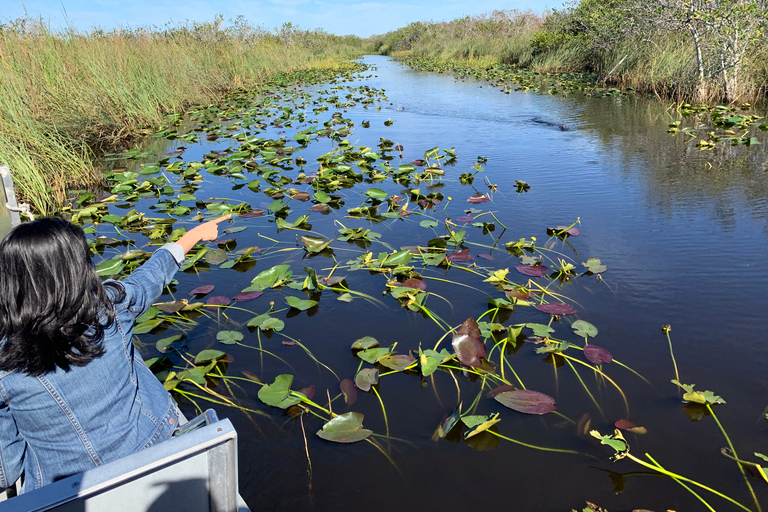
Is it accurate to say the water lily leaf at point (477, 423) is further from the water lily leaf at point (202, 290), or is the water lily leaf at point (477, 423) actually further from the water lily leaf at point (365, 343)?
the water lily leaf at point (202, 290)

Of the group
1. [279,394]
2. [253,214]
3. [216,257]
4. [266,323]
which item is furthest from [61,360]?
[253,214]

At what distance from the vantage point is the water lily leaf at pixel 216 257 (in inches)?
129

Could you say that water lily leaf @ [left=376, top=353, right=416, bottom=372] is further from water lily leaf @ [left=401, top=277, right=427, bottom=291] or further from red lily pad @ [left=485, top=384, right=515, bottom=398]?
water lily leaf @ [left=401, top=277, right=427, bottom=291]

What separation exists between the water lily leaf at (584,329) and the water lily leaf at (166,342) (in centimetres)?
185

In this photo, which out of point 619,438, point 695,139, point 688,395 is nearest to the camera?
point 619,438

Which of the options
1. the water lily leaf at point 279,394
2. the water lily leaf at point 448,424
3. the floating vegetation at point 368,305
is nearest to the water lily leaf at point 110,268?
the floating vegetation at point 368,305

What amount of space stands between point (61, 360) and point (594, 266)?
107 inches

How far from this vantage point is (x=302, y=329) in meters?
2.61

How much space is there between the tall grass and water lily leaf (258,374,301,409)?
3.20 metres

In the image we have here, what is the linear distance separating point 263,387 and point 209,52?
37.1ft

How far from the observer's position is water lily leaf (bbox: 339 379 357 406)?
6.84ft

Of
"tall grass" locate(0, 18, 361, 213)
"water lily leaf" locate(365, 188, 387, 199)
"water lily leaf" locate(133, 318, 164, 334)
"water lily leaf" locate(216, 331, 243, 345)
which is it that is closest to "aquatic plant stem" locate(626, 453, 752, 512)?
"water lily leaf" locate(216, 331, 243, 345)

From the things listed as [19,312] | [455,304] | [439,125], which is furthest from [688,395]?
[439,125]

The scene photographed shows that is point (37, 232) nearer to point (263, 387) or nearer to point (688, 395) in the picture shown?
point (263, 387)
